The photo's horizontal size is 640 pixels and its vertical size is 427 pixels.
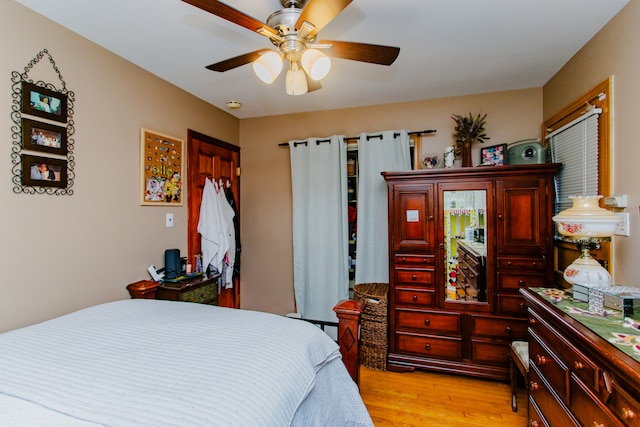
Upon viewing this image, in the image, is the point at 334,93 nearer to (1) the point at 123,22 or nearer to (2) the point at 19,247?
(1) the point at 123,22

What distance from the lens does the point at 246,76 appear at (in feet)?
8.68

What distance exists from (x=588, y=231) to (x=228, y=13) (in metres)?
2.01

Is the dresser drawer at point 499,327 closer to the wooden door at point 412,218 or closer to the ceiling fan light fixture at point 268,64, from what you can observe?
the wooden door at point 412,218

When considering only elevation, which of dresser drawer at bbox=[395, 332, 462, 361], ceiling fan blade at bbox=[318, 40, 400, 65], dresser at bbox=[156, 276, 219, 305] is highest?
ceiling fan blade at bbox=[318, 40, 400, 65]

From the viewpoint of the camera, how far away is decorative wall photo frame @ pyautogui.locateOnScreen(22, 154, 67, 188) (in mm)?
1735

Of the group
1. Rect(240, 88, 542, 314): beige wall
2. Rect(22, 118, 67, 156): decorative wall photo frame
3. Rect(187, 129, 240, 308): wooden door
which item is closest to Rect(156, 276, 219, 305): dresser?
Rect(187, 129, 240, 308): wooden door

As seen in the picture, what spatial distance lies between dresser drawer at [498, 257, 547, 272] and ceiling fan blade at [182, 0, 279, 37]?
2.39m

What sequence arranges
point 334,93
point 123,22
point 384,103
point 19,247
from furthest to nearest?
point 384,103, point 334,93, point 123,22, point 19,247

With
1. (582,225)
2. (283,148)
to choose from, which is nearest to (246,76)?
(283,148)

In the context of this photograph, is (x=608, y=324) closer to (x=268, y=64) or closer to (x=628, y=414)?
(x=628, y=414)

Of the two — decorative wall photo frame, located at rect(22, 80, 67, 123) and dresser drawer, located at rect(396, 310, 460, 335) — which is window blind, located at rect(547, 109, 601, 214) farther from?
decorative wall photo frame, located at rect(22, 80, 67, 123)

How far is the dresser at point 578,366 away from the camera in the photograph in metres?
0.95

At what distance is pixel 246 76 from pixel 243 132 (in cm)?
128

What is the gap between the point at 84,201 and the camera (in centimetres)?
204
